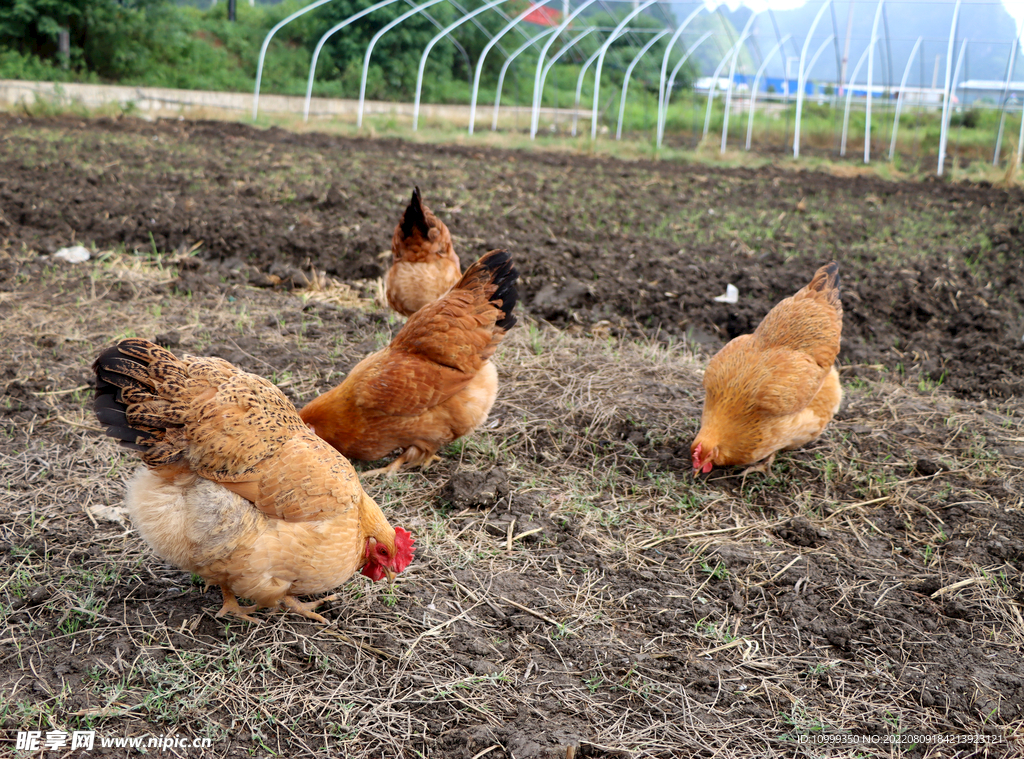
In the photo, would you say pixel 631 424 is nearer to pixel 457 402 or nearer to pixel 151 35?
pixel 457 402

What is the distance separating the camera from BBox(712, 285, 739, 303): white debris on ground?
6212 millimetres

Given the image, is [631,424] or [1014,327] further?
[1014,327]

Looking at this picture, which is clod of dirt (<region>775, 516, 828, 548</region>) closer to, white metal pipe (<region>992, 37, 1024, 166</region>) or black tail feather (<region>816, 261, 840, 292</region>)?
black tail feather (<region>816, 261, 840, 292</region>)

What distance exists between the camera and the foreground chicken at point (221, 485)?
2371 millimetres

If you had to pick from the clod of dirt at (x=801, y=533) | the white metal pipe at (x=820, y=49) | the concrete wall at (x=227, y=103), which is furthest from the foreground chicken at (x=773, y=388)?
the white metal pipe at (x=820, y=49)

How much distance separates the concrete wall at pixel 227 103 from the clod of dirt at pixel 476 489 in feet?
50.4

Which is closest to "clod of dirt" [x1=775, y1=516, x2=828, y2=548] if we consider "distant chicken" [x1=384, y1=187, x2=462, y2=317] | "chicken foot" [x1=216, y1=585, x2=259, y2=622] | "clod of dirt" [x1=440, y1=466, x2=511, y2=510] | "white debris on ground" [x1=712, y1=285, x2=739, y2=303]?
"clod of dirt" [x1=440, y1=466, x2=511, y2=510]

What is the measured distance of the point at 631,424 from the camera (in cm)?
431

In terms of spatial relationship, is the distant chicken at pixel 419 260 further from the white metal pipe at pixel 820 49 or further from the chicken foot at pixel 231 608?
the white metal pipe at pixel 820 49

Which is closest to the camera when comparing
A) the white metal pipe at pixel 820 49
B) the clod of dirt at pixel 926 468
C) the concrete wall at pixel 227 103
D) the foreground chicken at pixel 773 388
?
the foreground chicken at pixel 773 388

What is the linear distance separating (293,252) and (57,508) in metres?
4.08

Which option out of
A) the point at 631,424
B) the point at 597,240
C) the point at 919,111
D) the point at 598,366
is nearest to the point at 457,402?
the point at 631,424

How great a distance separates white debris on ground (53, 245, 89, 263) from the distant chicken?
3070 mm

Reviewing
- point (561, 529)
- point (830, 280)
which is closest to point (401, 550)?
point (561, 529)
